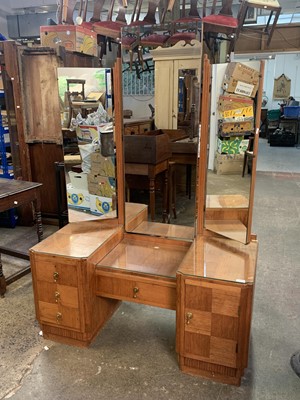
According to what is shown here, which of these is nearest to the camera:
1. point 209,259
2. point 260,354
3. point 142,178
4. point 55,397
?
point 55,397

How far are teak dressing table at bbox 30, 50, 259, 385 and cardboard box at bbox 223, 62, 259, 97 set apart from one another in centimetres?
11

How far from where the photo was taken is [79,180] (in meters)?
2.42

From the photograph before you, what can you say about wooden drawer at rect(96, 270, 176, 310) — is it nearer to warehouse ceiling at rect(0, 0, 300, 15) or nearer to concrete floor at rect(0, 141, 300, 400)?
concrete floor at rect(0, 141, 300, 400)

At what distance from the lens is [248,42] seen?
6.68 metres

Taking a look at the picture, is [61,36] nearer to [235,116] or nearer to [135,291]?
[235,116]

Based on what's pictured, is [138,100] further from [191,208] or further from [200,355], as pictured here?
[200,355]

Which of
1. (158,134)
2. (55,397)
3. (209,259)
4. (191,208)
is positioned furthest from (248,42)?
(55,397)

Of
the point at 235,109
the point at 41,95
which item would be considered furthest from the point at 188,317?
the point at 41,95

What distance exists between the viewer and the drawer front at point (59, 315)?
6.57 ft

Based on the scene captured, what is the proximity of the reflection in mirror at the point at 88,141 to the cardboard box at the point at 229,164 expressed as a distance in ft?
2.25

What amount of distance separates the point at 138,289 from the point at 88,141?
1029 mm

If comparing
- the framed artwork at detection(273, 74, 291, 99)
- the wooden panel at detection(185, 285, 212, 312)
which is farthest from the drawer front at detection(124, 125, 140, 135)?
the framed artwork at detection(273, 74, 291, 99)

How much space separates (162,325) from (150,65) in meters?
1.84

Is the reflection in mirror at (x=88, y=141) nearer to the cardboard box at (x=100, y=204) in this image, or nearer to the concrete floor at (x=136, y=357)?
the cardboard box at (x=100, y=204)
